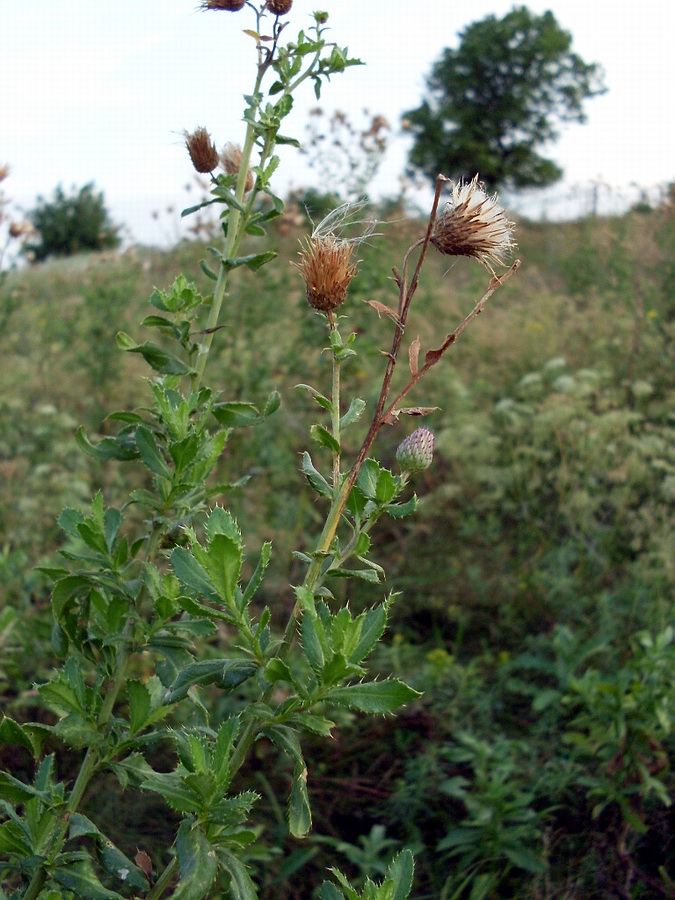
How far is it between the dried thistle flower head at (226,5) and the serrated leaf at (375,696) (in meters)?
1.00

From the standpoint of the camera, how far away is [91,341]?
532 centimetres

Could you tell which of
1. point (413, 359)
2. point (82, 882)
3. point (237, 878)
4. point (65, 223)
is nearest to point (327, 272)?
point (413, 359)

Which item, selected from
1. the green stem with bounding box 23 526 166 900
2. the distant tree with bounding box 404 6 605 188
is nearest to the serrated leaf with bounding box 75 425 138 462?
the green stem with bounding box 23 526 166 900

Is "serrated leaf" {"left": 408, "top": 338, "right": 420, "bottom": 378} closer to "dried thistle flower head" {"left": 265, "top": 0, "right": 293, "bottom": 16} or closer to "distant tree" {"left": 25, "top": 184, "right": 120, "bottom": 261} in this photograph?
"dried thistle flower head" {"left": 265, "top": 0, "right": 293, "bottom": 16}

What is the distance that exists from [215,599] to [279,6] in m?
0.87

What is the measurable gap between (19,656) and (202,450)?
2003 mm

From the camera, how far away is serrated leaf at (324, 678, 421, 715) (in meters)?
0.90

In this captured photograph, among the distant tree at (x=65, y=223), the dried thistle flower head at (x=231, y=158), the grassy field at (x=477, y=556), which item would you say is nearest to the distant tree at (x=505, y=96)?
the distant tree at (x=65, y=223)

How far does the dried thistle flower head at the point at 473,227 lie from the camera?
104cm

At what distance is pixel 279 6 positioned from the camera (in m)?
1.24

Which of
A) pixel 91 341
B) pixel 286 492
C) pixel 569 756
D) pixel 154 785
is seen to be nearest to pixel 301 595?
pixel 154 785

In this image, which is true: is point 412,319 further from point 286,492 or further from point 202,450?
point 202,450

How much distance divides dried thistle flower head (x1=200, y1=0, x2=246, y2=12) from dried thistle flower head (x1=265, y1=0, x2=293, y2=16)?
48 millimetres

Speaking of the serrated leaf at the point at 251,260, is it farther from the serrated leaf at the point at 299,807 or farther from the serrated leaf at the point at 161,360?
the serrated leaf at the point at 299,807
